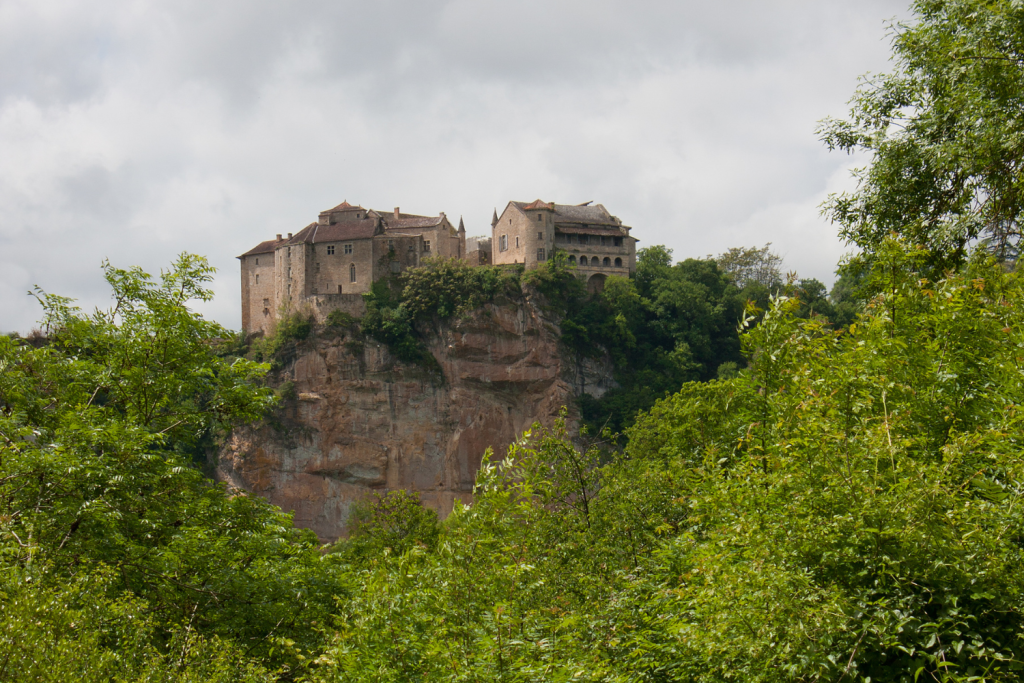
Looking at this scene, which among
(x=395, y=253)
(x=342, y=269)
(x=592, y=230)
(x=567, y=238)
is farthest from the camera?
(x=592, y=230)

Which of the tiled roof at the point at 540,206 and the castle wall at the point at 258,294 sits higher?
the tiled roof at the point at 540,206

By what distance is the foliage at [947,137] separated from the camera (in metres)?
15.2

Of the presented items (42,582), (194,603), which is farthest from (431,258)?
(42,582)

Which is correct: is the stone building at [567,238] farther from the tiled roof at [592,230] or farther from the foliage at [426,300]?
the foliage at [426,300]

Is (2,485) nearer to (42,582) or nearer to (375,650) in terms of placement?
(42,582)

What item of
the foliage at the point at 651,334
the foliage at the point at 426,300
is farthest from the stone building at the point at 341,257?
the foliage at the point at 651,334

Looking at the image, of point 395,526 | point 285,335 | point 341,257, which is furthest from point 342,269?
point 395,526

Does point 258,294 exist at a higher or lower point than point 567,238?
lower

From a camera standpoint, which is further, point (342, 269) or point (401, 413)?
point (342, 269)

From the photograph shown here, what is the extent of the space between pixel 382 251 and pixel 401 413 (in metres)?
12.7

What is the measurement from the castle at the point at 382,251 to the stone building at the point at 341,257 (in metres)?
0.08

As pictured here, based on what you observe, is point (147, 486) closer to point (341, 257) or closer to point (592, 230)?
point (341, 257)

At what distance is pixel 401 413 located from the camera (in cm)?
6412

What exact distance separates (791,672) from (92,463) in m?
10.7
